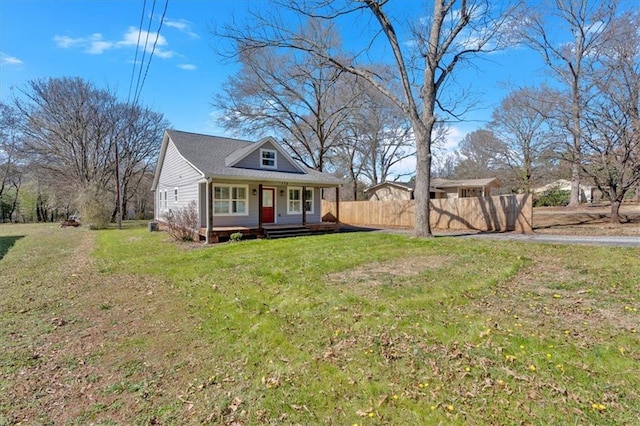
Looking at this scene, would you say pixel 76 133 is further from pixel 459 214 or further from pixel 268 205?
pixel 459 214

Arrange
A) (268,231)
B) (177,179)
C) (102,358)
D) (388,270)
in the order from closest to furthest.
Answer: (102,358) → (388,270) → (268,231) → (177,179)

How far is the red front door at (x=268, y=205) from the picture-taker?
15.8 metres

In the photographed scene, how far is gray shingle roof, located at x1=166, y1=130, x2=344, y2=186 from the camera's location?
44.8 ft

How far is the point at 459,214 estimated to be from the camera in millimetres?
16391

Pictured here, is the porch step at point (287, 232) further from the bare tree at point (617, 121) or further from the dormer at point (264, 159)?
the bare tree at point (617, 121)

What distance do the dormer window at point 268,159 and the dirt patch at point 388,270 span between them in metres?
10.3

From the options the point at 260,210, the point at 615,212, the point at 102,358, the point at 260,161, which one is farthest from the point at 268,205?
the point at 615,212

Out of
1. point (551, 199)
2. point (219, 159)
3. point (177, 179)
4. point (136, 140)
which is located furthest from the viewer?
point (551, 199)

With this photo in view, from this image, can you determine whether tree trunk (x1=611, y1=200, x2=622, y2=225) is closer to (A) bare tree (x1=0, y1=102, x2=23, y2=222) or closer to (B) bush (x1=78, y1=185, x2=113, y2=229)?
(B) bush (x1=78, y1=185, x2=113, y2=229)

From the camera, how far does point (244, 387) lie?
298 centimetres

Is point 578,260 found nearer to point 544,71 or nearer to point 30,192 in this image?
point 544,71

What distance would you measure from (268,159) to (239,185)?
2598 millimetres

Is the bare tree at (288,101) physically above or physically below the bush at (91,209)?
above

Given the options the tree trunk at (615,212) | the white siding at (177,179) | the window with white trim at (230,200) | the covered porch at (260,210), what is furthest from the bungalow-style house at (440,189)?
the white siding at (177,179)
